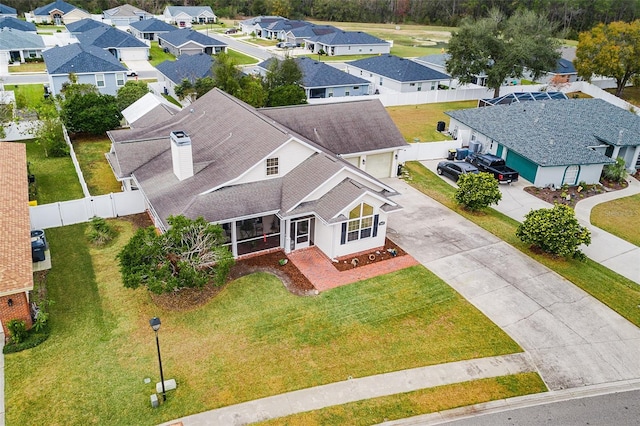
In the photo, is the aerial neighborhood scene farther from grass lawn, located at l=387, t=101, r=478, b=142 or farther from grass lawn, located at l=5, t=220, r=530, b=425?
grass lawn, located at l=387, t=101, r=478, b=142

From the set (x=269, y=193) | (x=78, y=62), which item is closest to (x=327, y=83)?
(x=78, y=62)

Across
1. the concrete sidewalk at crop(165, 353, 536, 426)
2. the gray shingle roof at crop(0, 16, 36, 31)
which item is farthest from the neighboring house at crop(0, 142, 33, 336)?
the gray shingle roof at crop(0, 16, 36, 31)

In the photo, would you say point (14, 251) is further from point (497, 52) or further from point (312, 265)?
point (497, 52)

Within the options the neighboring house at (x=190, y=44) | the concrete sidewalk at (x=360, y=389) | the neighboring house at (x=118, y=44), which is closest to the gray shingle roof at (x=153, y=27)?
the neighboring house at (x=190, y=44)

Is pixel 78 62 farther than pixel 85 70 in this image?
Yes

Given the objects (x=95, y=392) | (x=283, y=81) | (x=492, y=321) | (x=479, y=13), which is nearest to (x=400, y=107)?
(x=283, y=81)

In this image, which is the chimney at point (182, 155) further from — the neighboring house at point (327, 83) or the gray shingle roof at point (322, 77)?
the neighboring house at point (327, 83)

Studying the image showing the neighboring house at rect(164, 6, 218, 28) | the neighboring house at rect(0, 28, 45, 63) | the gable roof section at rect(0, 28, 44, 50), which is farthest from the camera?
the neighboring house at rect(164, 6, 218, 28)
